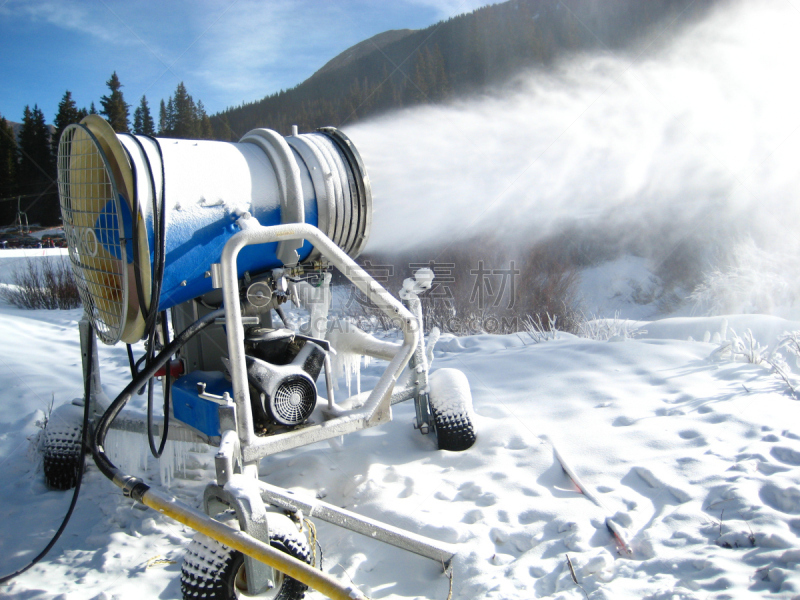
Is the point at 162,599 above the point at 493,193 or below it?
below

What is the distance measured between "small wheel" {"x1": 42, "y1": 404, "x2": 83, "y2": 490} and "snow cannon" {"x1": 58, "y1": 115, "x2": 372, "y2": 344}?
26.4 inches

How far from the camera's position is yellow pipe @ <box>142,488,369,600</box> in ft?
4.38

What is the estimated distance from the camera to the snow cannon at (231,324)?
5.31 feet

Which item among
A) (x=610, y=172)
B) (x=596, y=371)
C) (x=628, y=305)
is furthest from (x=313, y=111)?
(x=596, y=371)

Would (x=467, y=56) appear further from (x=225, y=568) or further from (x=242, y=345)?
(x=225, y=568)

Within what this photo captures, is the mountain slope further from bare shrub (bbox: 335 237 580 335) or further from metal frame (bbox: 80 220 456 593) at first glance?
metal frame (bbox: 80 220 456 593)

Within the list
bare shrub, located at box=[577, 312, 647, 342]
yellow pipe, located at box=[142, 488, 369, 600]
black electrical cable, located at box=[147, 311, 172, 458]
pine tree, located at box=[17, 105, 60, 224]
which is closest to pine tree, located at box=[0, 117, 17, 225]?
pine tree, located at box=[17, 105, 60, 224]

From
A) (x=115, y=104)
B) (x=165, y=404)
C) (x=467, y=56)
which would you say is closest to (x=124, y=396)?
(x=165, y=404)

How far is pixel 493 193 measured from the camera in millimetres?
9586

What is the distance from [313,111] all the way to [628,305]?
13.9 meters

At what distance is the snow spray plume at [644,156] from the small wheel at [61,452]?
19.0 ft

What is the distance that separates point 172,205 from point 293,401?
86 centimetres

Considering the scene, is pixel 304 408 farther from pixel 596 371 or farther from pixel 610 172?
pixel 610 172

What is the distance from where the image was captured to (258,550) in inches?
55.6
